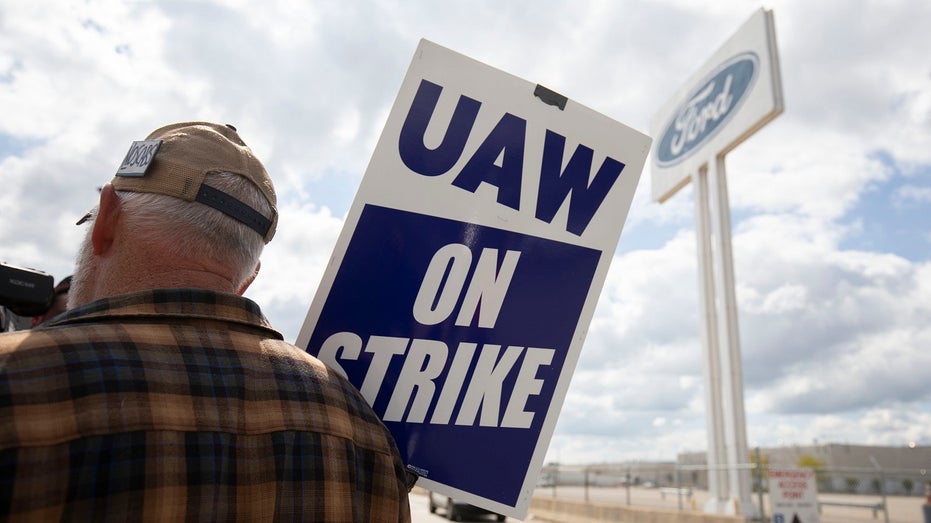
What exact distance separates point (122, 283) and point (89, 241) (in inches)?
5.9

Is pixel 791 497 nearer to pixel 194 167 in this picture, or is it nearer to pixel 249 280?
pixel 249 280

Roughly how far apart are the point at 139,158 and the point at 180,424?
0.62 metres

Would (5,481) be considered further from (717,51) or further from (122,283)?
(717,51)

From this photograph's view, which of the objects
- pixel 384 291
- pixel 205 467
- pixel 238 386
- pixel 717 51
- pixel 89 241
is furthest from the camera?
pixel 717 51

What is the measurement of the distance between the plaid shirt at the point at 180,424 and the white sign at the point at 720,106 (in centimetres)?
1944

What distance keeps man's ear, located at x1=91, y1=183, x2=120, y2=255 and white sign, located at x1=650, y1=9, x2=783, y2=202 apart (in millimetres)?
19539

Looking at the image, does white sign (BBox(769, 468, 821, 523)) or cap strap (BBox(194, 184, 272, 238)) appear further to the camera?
white sign (BBox(769, 468, 821, 523))

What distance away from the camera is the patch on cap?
1.58m

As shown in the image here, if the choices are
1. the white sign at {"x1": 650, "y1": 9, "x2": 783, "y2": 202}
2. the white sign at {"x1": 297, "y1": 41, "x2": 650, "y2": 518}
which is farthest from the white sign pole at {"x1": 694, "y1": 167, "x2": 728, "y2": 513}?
the white sign at {"x1": 297, "y1": 41, "x2": 650, "y2": 518}

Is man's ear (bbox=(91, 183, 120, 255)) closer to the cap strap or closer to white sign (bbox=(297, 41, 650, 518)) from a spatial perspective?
the cap strap

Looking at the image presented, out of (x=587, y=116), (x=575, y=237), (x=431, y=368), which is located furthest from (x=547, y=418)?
(x=587, y=116)

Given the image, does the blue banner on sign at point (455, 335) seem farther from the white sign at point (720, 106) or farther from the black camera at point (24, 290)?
the white sign at point (720, 106)

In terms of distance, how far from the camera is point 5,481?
1127 mm

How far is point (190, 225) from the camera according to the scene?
61.2 inches
